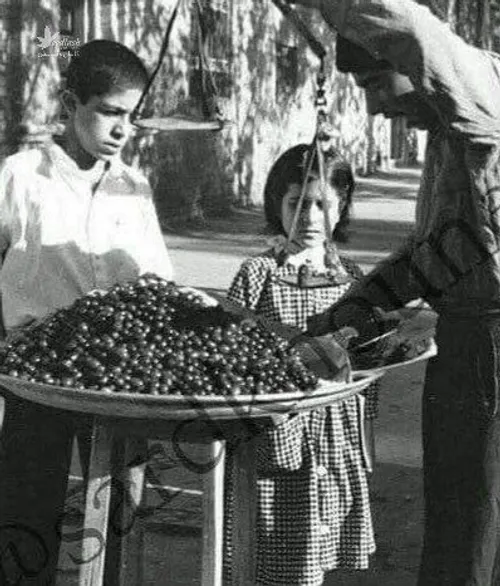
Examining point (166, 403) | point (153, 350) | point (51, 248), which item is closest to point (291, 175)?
point (51, 248)

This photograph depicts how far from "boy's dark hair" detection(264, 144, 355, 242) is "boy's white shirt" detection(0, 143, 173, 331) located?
0.51 m

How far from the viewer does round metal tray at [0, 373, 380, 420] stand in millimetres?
2314

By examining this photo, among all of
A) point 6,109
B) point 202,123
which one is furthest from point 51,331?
point 6,109

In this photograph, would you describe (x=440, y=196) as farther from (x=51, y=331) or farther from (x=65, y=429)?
(x=65, y=429)

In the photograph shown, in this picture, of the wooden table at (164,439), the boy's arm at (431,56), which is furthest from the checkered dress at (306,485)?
the boy's arm at (431,56)

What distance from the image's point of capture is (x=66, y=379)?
2.41m

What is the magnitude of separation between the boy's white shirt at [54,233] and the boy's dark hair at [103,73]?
0.63 ft

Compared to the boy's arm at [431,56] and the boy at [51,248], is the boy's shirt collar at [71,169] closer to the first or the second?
the boy at [51,248]

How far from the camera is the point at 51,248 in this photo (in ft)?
10.3

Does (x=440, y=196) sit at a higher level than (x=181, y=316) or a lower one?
higher

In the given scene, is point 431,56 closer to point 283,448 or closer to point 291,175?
point 291,175

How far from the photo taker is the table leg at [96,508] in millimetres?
2670

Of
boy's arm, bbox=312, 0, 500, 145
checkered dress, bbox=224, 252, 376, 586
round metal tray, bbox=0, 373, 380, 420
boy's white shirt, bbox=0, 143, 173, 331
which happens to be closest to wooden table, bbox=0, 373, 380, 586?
round metal tray, bbox=0, 373, 380, 420

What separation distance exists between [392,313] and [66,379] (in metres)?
1.06
